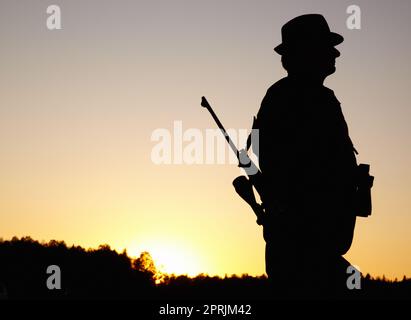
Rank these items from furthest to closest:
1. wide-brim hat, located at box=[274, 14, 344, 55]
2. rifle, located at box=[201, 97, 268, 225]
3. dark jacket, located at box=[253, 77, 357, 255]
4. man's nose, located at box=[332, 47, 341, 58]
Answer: man's nose, located at box=[332, 47, 341, 58] < wide-brim hat, located at box=[274, 14, 344, 55] < dark jacket, located at box=[253, 77, 357, 255] < rifle, located at box=[201, 97, 268, 225]

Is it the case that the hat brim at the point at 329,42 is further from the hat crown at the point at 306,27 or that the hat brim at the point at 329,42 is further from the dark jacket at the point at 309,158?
the dark jacket at the point at 309,158

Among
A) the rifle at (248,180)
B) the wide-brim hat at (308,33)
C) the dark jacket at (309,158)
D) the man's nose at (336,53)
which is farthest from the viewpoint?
A: the man's nose at (336,53)

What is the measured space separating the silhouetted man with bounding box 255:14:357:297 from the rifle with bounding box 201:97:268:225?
0.10m

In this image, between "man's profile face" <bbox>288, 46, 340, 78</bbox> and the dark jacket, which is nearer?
the dark jacket

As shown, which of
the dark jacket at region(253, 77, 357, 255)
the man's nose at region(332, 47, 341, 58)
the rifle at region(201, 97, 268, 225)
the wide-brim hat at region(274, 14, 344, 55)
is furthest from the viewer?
the man's nose at region(332, 47, 341, 58)

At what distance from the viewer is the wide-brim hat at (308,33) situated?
356 inches

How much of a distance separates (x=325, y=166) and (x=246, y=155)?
3.27ft

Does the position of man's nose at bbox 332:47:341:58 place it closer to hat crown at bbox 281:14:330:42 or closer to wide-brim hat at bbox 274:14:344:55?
wide-brim hat at bbox 274:14:344:55

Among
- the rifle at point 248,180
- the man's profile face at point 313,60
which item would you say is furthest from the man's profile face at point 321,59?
the rifle at point 248,180

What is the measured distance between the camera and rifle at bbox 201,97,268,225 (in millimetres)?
8695

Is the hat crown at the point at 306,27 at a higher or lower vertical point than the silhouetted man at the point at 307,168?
higher

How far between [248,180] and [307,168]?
0.80m

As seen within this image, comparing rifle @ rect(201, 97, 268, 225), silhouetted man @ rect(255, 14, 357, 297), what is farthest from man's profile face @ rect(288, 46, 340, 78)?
rifle @ rect(201, 97, 268, 225)

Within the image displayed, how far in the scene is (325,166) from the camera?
898 cm
